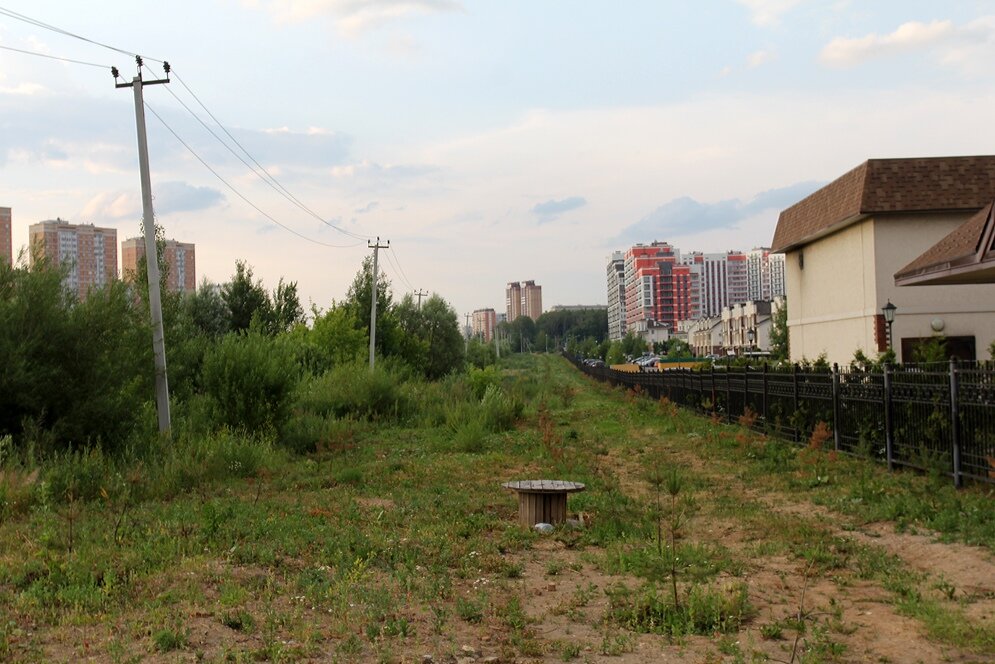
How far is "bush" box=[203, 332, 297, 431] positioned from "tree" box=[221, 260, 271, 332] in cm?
2901

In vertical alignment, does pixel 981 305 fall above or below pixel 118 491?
above

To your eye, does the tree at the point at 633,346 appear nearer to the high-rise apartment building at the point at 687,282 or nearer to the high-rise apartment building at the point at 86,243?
the high-rise apartment building at the point at 687,282

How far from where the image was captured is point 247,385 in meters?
18.0

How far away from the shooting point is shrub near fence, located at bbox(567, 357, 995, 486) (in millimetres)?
9969

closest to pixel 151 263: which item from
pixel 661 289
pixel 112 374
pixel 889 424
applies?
pixel 112 374

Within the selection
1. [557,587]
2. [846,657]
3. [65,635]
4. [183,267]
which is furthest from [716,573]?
[183,267]

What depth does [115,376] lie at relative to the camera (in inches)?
565

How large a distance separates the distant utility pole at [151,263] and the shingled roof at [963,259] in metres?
12.6

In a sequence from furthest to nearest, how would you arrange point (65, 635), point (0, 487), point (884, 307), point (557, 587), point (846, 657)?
point (884, 307)
point (0, 487)
point (557, 587)
point (65, 635)
point (846, 657)

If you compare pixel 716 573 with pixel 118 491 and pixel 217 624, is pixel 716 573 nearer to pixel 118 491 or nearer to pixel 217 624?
pixel 217 624

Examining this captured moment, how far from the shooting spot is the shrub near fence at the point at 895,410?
9969 millimetres

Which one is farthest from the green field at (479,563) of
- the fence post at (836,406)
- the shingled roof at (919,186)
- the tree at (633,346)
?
the tree at (633,346)

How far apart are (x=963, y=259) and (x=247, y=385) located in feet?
43.2

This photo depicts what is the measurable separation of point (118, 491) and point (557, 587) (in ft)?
23.1
